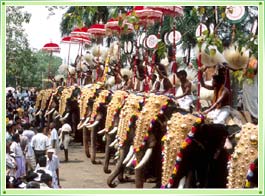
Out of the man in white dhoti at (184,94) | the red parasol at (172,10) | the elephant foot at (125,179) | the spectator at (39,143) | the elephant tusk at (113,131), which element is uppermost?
the red parasol at (172,10)

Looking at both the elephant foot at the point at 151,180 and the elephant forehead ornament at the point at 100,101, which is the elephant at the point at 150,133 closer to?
the elephant foot at the point at 151,180

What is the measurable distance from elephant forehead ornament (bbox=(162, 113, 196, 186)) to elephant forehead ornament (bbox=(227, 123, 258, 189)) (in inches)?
29.1

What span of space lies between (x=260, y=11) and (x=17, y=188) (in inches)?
113

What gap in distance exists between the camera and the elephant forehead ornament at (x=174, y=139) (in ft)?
17.5

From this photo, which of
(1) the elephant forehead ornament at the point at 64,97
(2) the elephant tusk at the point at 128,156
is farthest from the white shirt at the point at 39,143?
(1) the elephant forehead ornament at the point at 64,97

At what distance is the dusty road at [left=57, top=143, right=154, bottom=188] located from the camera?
291 inches

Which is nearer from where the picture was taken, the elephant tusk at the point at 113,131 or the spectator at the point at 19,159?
the spectator at the point at 19,159

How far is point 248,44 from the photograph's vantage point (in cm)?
526

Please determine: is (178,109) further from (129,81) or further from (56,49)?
(56,49)

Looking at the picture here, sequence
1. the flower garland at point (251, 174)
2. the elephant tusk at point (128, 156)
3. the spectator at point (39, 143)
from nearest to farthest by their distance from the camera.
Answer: the flower garland at point (251, 174) < the elephant tusk at point (128, 156) < the spectator at point (39, 143)

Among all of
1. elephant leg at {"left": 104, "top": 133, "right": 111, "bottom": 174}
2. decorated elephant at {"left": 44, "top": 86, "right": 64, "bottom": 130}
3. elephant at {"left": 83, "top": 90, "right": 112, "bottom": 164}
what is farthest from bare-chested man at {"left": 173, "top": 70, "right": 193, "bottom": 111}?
decorated elephant at {"left": 44, "top": 86, "right": 64, "bottom": 130}

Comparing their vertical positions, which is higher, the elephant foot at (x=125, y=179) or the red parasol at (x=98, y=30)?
the red parasol at (x=98, y=30)

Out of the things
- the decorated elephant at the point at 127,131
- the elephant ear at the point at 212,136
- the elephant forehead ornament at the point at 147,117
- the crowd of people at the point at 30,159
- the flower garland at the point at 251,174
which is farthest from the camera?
the decorated elephant at the point at 127,131

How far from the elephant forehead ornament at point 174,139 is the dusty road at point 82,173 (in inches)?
58.4
